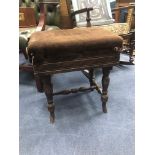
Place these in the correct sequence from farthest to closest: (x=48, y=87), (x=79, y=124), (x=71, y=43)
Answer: (x=79, y=124)
(x=48, y=87)
(x=71, y=43)

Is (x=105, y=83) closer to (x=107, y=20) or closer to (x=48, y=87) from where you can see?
(x=48, y=87)

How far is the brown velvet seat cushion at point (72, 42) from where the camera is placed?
3.38 feet

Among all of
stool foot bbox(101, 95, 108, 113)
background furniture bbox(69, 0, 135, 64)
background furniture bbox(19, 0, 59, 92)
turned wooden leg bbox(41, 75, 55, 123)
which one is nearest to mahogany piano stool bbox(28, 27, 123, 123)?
turned wooden leg bbox(41, 75, 55, 123)

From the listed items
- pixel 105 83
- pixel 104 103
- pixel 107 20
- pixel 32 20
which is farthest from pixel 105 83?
pixel 107 20

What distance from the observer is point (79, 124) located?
1.30m

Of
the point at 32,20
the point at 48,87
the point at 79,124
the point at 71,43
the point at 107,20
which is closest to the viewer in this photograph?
the point at 71,43

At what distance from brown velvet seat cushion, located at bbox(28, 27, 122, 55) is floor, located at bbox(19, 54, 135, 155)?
499mm

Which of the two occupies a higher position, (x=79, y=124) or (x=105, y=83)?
(x=105, y=83)

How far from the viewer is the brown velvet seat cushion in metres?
1.03

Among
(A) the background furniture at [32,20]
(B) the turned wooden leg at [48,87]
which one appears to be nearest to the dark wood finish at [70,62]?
(B) the turned wooden leg at [48,87]

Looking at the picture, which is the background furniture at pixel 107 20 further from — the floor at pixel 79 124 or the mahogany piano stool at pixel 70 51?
the mahogany piano stool at pixel 70 51

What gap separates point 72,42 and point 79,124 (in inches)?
21.6
